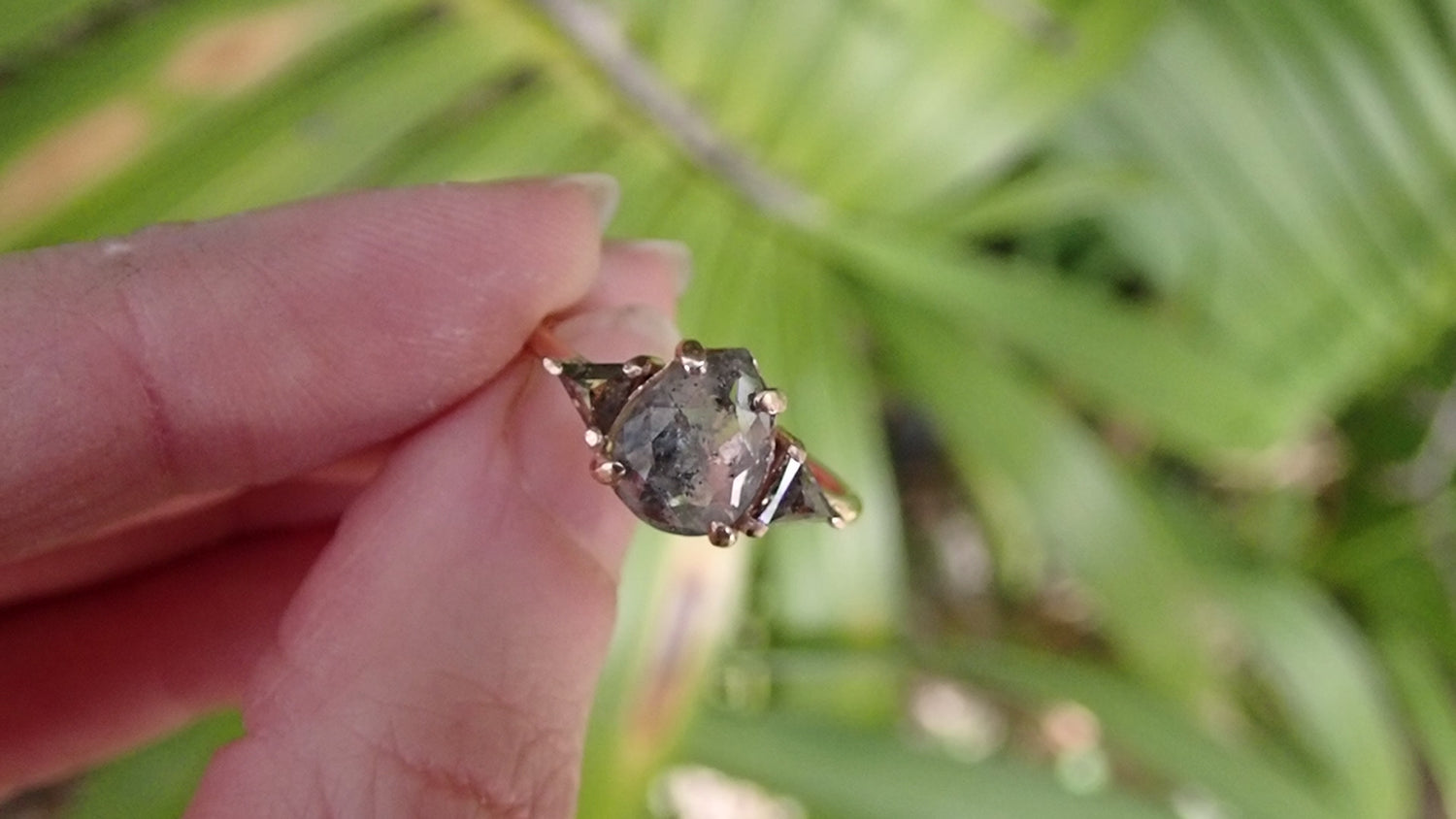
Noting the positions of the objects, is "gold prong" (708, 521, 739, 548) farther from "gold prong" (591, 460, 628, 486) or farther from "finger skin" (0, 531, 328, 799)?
"finger skin" (0, 531, 328, 799)

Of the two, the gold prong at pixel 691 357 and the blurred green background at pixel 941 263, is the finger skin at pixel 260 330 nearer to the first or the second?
the gold prong at pixel 691 357

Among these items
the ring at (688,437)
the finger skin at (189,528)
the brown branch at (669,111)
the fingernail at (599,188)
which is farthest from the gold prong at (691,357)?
the brown branch at (669,111)

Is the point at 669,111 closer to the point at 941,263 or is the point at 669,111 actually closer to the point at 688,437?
the point at 941,263

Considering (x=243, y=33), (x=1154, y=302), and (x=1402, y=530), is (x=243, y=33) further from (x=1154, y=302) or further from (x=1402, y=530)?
(x=1402, y=530)

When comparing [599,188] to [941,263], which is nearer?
[599,188]

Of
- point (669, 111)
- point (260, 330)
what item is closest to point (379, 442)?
point (260, 330)

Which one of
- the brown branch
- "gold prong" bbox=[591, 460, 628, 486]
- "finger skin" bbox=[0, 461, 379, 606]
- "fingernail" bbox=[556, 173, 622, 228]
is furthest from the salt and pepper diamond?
the brown branch
